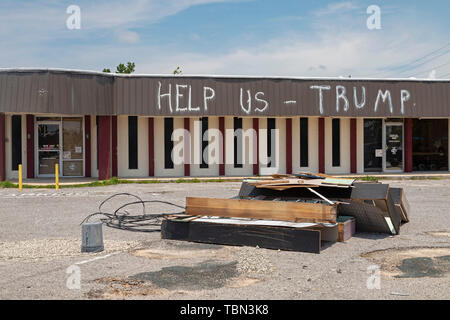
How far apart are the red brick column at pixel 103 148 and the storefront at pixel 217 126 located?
0.04 m

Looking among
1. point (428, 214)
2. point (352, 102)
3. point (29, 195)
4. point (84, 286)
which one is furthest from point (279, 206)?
point (352, 102)

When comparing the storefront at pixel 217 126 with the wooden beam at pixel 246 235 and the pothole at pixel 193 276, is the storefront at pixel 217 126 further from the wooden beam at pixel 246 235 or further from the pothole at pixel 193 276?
the pothole at pixel 193 276

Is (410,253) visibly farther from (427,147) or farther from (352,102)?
(427,147)

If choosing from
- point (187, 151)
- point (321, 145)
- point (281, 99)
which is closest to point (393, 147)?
point (321, 145)

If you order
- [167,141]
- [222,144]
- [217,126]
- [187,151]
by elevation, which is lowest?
[187,151]

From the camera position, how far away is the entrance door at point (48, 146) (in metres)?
23.4

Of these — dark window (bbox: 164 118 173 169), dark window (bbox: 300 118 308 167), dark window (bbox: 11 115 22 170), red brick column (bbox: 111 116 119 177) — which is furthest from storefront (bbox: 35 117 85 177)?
dark window (bbox: 300 118 308 167)

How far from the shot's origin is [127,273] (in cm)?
712

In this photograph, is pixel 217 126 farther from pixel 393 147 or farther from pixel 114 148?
pixel 393 147

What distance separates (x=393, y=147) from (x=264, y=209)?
1851cm

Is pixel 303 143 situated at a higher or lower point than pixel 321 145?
higher

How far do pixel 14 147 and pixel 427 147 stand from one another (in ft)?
68.4

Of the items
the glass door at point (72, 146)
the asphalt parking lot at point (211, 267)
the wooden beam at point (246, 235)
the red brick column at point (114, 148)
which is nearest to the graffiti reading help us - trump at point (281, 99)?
the red brick column at point (114, 148)

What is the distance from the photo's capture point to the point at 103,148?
22.2 metres
